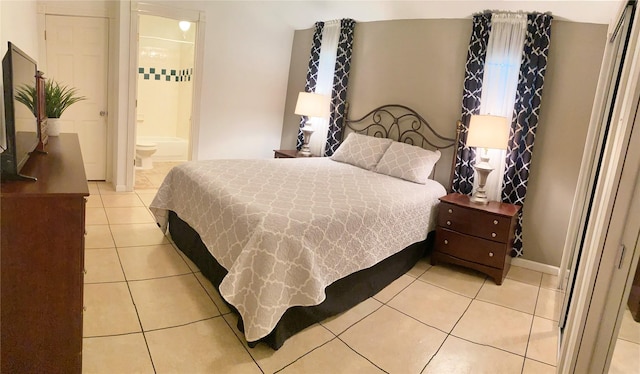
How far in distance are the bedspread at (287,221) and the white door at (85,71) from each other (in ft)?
6.95

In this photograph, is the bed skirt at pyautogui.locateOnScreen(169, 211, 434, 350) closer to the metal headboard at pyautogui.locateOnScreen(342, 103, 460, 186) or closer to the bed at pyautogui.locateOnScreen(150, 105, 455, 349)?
the bed at pyautogui.locateOnScreen(150, 105, 455, 349)

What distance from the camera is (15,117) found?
1.53 meters

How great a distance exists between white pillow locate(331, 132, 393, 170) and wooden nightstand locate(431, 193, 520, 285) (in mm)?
818

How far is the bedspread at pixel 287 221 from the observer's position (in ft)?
6.81

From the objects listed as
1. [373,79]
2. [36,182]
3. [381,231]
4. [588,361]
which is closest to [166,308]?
[36,182]

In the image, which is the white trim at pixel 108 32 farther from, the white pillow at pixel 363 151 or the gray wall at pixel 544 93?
the gray wall at pixel 544 93

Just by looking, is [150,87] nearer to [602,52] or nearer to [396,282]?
[396,282]

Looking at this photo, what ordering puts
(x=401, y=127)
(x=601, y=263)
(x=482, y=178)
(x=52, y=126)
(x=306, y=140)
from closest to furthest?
(x=601, y=263), (x=52, y=126), (x=482, y=178), (x=401, y=127), (x=306, y=140)

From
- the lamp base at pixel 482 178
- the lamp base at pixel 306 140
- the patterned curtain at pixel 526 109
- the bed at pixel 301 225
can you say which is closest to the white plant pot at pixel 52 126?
the bed at pixel 301 225

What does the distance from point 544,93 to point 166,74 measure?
19.0 feet

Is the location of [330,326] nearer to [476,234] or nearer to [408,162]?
[476,234]

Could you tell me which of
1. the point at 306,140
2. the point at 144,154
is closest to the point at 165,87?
the point at 144,154

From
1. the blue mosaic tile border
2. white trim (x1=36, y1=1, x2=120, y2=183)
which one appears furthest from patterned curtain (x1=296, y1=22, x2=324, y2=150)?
the blue mosaic tile border

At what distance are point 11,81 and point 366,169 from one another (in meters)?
2.90
